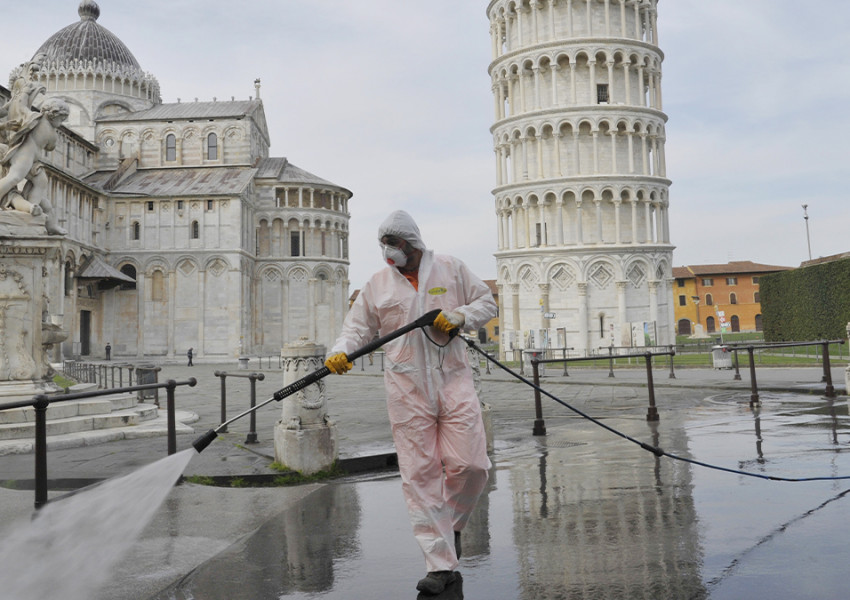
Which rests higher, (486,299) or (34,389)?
(486,299)

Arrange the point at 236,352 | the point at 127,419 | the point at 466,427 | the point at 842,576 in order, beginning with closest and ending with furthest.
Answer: the point at 842,576, the point at 466,427, the point at 127,419, the point at 236,352

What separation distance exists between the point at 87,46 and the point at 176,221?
21484 mm

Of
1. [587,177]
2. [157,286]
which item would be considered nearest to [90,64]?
[157,286]

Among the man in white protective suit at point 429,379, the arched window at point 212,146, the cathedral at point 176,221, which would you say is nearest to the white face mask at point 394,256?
the man in white protective suit at point 429,379

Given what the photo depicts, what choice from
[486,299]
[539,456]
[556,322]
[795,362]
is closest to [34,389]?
[539,456]

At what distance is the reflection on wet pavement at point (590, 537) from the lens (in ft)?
12.0

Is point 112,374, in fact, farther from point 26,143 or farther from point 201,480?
point 201,480

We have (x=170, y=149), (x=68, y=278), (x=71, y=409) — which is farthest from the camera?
(x=170, y=149)

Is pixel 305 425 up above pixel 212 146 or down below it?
below

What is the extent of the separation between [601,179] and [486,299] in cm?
4416

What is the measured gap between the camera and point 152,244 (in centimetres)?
5575

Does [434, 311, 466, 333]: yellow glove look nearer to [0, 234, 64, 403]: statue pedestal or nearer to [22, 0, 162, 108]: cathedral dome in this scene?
[0, 234, 64, 403]: statue pedestal

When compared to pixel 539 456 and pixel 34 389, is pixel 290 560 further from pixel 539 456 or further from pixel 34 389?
pixel 34 389

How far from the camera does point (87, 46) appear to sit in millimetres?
64125
